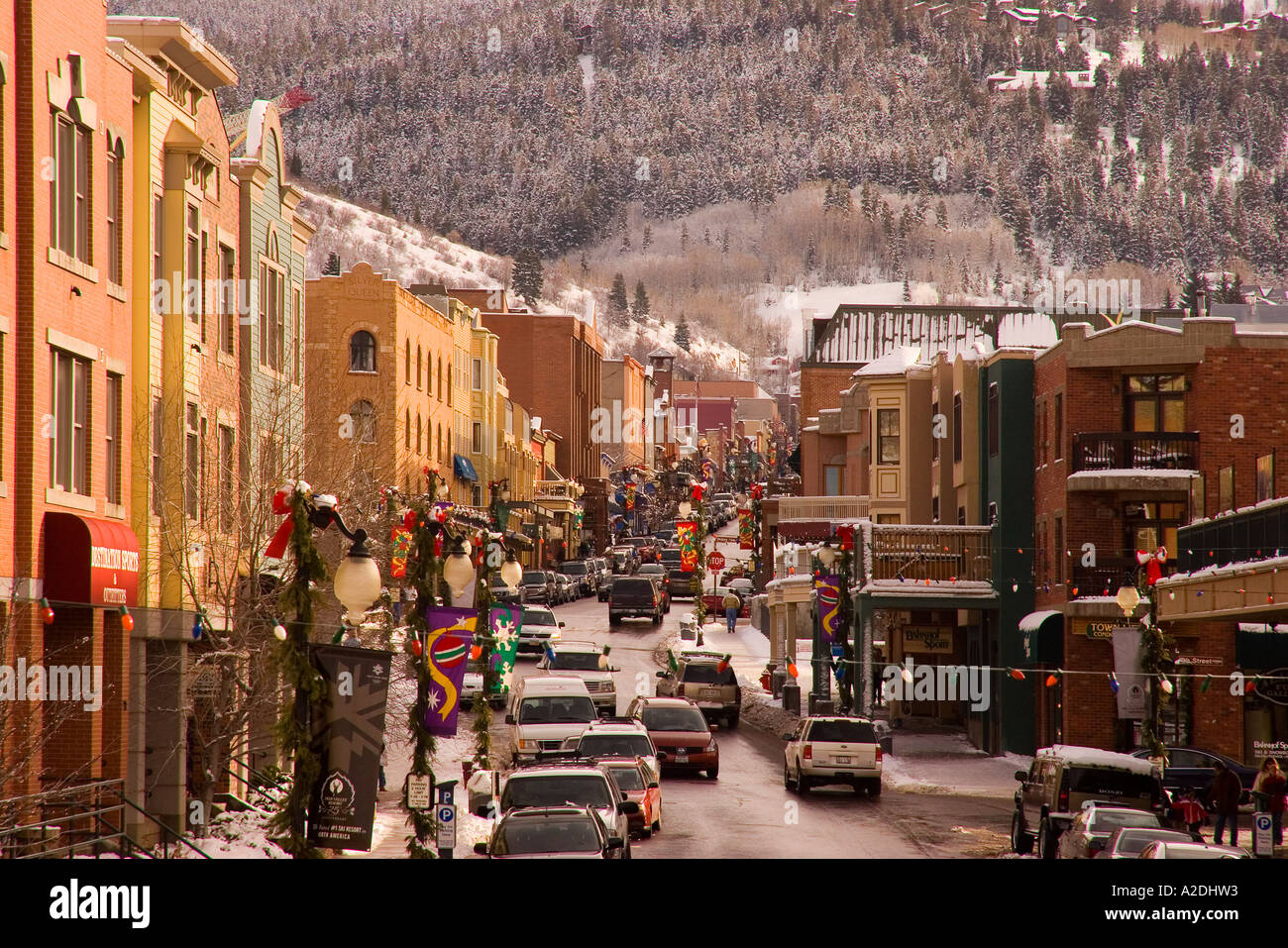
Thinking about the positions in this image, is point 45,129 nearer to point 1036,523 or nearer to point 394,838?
point 394,838

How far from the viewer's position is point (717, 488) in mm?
188250

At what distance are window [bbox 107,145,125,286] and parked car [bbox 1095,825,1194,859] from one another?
16.7 metres

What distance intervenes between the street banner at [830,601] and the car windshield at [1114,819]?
78.2 feet

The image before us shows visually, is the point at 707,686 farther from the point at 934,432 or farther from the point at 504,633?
the point at 504,633

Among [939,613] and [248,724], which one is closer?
[248,724]

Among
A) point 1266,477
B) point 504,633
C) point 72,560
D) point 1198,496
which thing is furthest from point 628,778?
point 1198,496

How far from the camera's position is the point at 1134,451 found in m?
45.0

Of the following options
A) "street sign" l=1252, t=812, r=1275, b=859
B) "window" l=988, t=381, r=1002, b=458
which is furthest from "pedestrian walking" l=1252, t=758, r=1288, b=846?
"window" l=988, t=381, r=1002, b=458

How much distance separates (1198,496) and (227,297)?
2290cm

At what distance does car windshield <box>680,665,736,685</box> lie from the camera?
52.2m

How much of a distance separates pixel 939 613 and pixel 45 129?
3790 centimetres

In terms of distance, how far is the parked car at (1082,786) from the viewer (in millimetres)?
28281

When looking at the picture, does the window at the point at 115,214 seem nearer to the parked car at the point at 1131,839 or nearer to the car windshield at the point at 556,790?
the car windshield at the point at 556,790
